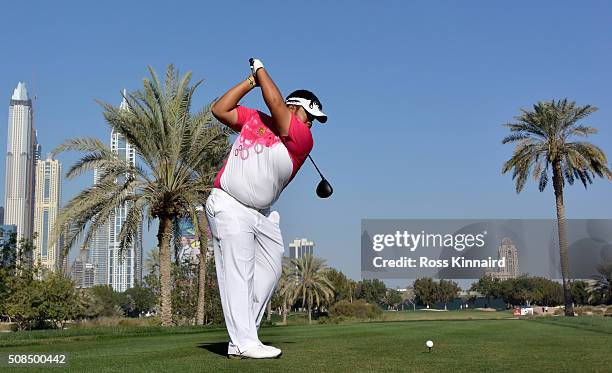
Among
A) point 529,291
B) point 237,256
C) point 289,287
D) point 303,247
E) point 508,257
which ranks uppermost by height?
point 303,247

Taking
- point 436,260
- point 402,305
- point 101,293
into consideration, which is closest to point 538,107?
point 436,260

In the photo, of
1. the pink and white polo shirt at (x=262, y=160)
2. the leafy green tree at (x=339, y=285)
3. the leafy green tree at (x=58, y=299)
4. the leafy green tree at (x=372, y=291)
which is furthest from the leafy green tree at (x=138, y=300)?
the pink and white polo shirt at (x=262, y=160)

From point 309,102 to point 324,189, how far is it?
0.90 meters

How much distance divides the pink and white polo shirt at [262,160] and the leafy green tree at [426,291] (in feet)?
292

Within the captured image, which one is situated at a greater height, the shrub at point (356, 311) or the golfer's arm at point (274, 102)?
the golfer's arm at point (274, 102)

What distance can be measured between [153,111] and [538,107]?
2536 centimetres

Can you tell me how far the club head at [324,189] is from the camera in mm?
7242

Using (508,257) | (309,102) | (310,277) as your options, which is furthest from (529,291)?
(309,102)

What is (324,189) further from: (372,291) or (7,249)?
(372,291)

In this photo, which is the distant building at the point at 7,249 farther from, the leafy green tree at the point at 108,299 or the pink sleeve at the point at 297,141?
the leafy green tree at the point at 108,299

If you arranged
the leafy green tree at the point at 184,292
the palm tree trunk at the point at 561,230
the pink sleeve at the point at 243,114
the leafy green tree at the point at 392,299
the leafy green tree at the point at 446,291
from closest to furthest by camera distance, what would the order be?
the pink sleeve at the point at 243,114, the palm tree trunk at the point at 561,230, the leafy green tree at the point at 184,292, the leafy green tree at the point at 446,291, the leafy green tree at the point at 392,299

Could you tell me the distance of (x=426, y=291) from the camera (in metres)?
94.4

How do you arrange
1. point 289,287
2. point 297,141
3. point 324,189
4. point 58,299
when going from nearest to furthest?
point 297,141 → point 324,189 → point 58,299 → point 289,287

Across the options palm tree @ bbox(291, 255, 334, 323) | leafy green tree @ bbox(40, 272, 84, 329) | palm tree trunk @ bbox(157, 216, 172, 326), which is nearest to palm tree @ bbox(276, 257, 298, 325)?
palm tree @ bbox(291, 255, 334, 323)
